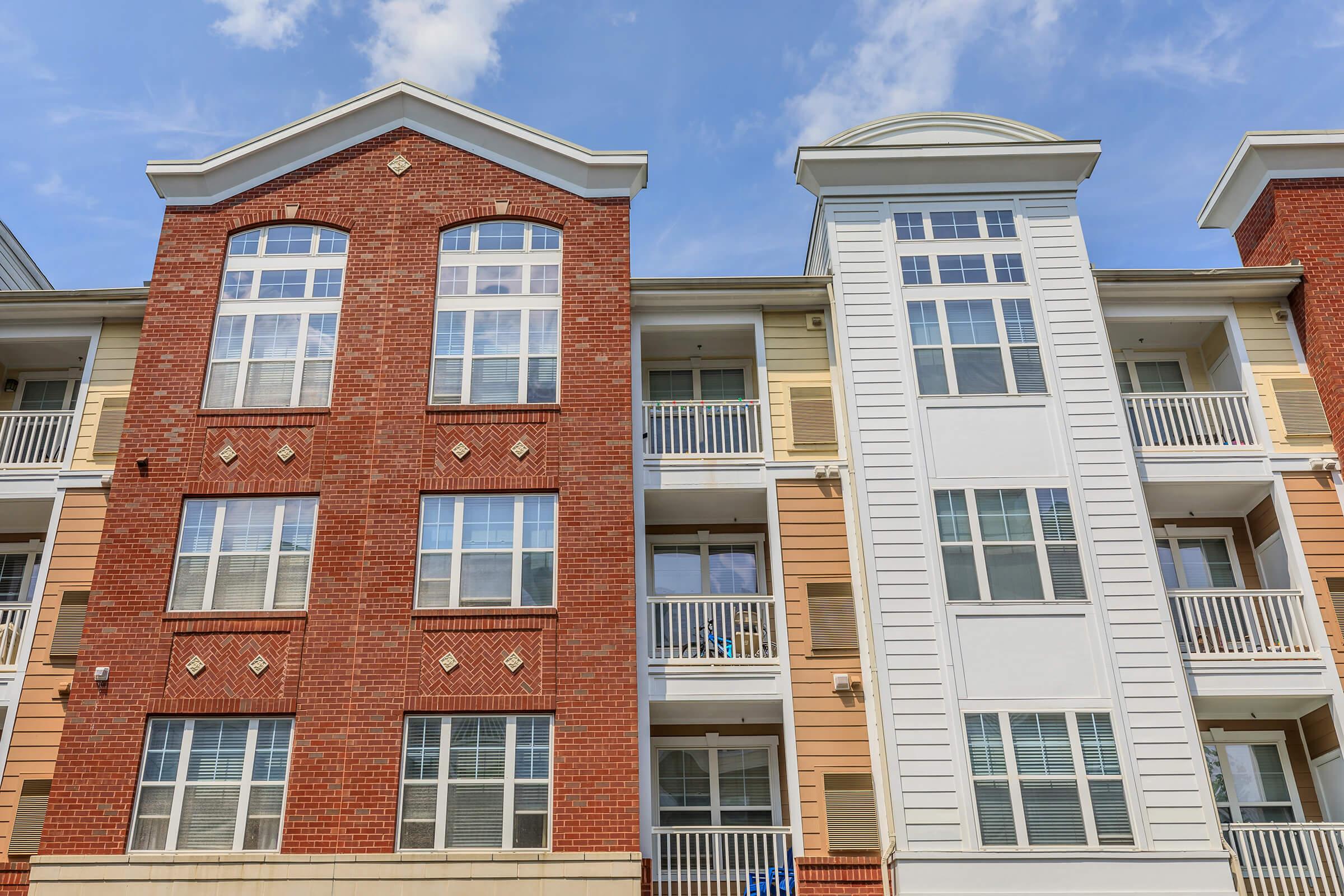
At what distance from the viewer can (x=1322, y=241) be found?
60.5 ft

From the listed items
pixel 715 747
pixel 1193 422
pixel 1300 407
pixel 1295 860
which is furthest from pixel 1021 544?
pixel 1295 860

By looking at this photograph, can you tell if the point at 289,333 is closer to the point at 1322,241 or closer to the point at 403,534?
the point at 403,534

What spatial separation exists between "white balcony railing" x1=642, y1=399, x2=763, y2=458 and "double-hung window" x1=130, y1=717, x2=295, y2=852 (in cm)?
682

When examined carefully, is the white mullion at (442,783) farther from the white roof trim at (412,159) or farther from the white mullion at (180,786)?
the white roof trim at (412,159)

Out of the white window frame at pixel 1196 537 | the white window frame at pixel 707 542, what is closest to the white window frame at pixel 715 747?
the white window frame at pixel 707 542

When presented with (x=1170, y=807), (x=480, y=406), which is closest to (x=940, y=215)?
(x=480, y=406)

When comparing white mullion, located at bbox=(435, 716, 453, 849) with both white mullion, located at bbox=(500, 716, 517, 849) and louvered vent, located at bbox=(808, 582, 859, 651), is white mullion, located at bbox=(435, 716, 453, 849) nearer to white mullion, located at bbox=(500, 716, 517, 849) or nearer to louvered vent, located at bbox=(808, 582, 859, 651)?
white mullion, located at bbox=(500, 716, 517, 849)

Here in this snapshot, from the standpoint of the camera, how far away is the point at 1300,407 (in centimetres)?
1758

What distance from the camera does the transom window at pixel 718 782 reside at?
1609 centimetres

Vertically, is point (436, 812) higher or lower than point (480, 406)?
lower

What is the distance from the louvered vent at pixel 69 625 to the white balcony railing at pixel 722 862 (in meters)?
8.68

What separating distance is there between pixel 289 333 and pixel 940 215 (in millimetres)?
10772

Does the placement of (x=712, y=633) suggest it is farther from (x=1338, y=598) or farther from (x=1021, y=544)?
(x=1338, y=598)

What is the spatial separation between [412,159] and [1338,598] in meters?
16.0
